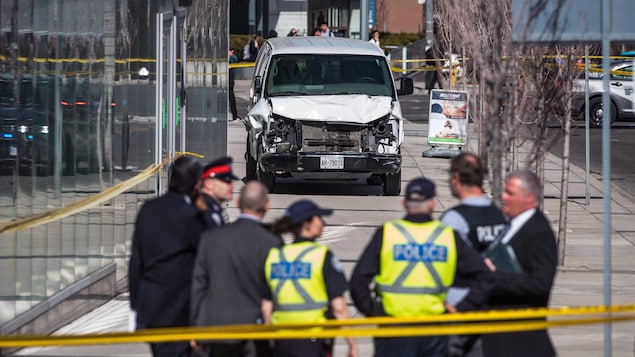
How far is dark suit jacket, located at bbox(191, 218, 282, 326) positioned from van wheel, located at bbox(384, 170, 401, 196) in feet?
39.4

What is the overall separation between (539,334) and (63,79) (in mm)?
4629

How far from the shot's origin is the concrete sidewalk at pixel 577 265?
31.4ft

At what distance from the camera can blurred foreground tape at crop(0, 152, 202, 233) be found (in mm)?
8773

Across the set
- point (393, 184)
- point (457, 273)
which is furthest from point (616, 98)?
point (457, 273)

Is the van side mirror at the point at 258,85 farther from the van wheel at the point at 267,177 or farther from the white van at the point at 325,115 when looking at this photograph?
the van wheel at the point at 267,177

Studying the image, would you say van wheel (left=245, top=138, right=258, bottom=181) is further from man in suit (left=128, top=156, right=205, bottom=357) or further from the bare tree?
man in suit (left=128, top=156, right=205, bottom=357)

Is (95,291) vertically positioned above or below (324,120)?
below

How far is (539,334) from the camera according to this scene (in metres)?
6.78

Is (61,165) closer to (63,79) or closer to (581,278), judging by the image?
(63,79)

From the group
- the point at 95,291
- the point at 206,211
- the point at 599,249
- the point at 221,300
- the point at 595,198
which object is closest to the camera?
the point at 221,300

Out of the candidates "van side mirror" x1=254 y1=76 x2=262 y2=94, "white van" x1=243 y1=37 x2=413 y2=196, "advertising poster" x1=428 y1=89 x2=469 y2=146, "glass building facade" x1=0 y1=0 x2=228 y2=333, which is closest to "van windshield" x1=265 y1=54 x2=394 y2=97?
"white van" x1=243 y1=37 x2=413 y2=196

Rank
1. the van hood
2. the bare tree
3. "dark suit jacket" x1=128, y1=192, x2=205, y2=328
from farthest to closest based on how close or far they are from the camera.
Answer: the van hood
the bare tree
"dark suit jacket" x1=128, y1=192, x2=205, y2=328

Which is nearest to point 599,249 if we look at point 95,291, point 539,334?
point 95,291

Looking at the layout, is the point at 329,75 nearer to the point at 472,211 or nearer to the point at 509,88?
the point at 509,88
